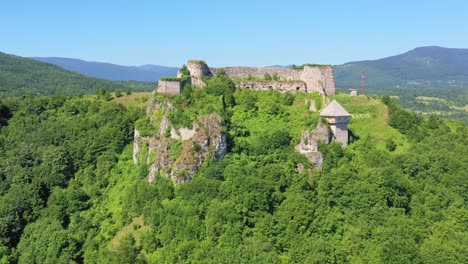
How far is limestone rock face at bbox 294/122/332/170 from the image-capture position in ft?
176

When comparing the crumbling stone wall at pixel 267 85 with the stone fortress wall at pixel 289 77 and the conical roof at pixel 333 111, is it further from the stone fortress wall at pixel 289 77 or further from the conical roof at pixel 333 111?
the conical roof at pixel 333 111

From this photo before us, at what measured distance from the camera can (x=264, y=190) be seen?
47.8 metres

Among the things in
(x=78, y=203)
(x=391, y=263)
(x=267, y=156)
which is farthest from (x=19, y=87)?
(x=391, y=263)

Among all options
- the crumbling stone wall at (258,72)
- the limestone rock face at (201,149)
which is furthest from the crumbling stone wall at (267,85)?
the limestone rock face at (201,149)

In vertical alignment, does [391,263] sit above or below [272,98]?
below

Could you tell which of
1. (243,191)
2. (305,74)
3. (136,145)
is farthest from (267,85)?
(243,191)

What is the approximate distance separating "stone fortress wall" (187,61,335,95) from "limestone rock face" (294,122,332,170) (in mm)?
12009

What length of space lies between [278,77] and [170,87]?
1629cm

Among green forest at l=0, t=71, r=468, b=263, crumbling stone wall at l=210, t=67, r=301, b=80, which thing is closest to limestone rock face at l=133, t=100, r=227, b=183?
green forest at l=0, t=71, r=468, b=263

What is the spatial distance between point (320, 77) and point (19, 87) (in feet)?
499

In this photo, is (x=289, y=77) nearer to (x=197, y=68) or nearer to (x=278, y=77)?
(x=278, y=77)

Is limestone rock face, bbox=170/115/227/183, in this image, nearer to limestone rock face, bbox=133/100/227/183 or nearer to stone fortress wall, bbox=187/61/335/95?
limestone rock face, bbox=133/100/227/183

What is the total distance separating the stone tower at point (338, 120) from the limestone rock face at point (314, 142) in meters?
1.32

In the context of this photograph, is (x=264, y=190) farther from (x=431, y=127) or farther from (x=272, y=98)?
(x=431, y=127)
